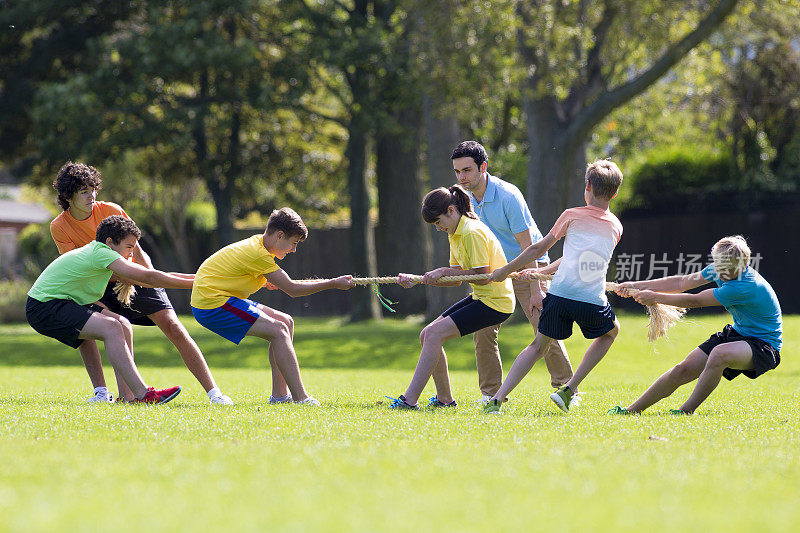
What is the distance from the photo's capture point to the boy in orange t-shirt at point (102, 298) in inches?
339

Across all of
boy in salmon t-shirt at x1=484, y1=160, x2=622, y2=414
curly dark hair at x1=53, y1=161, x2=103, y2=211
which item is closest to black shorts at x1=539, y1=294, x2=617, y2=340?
boy in salmon t-shirt at x1=484, y1=160, x2=622, y2=414

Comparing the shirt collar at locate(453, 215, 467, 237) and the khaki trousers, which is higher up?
the shirt collar at locate(453, 215, 467, 237)

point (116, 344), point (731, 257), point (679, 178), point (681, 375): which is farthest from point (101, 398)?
point (679, 178)

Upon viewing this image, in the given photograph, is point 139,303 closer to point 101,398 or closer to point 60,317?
point 60,317

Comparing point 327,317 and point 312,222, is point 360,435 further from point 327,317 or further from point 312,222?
point 312,222

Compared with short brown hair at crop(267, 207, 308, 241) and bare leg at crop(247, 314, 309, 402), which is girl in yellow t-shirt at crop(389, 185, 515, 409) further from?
short brown hair at crop(267, 207, 308, 241)

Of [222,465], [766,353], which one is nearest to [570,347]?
[766,353]

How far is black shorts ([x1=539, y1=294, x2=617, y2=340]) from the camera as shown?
7.51 meters

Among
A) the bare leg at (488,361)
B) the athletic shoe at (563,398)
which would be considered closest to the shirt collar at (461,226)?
the bare leg at (488,361)

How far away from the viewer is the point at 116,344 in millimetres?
8188

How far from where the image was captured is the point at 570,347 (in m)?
17.5

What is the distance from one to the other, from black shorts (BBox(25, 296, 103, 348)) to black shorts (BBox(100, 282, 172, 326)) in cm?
34

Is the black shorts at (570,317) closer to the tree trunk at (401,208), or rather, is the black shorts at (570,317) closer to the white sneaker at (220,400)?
the white sneaker at (220,400)

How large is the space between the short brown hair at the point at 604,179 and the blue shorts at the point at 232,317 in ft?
9.91
